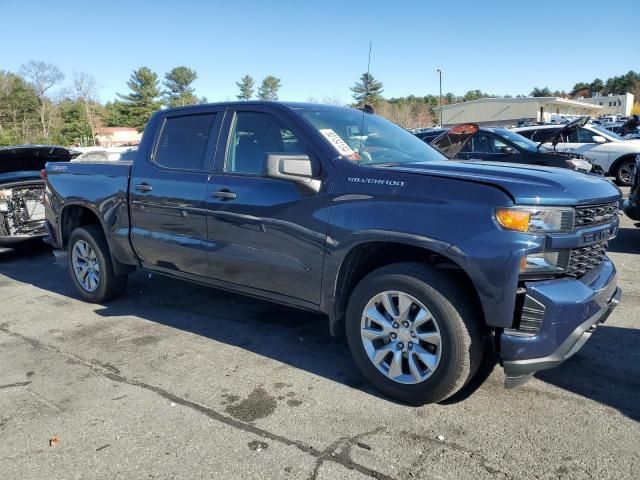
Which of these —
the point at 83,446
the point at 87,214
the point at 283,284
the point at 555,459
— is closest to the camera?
the point at 555,459

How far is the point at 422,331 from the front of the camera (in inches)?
123

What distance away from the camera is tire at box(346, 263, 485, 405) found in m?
2.97

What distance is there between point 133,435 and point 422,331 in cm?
179

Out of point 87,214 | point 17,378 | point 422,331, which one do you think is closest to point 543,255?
point 422,331

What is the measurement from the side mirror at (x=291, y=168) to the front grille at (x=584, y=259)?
1605mm

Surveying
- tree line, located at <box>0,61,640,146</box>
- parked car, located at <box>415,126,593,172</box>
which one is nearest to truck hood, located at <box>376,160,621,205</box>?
parked car, located at <box>415,126,593,172</box>

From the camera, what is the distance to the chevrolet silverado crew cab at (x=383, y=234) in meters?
2.81

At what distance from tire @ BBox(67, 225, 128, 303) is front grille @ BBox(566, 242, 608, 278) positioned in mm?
4278

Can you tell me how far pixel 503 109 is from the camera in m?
68.4

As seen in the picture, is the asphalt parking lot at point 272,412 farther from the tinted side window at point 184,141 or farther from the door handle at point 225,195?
the tinted side window at point 184,141

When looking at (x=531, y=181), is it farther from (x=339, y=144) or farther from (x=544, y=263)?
(x=339, y=144)

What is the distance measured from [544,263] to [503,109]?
2819 inches

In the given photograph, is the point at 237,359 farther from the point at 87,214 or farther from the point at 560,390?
the point at 87,214

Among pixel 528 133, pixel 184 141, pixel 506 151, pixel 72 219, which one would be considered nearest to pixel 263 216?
pixel 184 141
